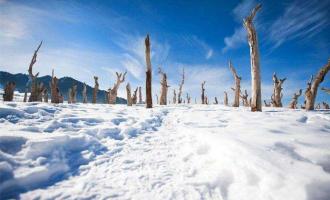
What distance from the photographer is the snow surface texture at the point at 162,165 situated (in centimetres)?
248

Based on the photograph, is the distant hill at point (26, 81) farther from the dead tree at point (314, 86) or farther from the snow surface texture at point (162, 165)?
the snow surface texture at point (162, 165)

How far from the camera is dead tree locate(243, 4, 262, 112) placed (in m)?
9.94

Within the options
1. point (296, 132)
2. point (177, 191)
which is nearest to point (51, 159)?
point (177, 191)

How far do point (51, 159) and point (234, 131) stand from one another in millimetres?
3548

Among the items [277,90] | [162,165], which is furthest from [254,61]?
[277,90]

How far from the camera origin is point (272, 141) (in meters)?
3.66

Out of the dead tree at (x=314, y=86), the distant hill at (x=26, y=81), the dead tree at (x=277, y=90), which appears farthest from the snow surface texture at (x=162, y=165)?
the distant hill at (x=26, y=81)

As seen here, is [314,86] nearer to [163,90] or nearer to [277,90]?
[277,90]

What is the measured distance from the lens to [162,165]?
3.30 metres

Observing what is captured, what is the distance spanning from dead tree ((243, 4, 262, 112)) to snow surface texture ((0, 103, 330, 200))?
563 cm

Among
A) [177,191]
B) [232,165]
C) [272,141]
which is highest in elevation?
[272,141]

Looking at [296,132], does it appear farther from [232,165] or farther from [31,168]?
[31,168]

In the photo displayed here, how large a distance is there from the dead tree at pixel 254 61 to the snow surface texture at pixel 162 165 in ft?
18.5

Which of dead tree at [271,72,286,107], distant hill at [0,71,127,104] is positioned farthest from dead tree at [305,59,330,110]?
distant hill at [0,71,127,104]
